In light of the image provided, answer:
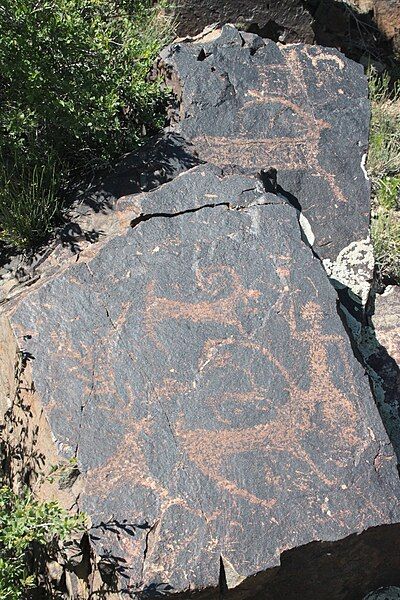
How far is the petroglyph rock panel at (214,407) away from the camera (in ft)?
10.1

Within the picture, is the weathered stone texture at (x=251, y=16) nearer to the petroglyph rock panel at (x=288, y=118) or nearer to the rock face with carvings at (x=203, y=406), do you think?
the petroglyph rock panel at (x=288, y=118)

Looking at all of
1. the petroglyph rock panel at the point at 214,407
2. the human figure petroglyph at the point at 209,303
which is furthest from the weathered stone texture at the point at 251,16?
the human figure petroglyph at the point at 209,303

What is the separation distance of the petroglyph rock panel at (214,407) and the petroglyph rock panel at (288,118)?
2.42ft

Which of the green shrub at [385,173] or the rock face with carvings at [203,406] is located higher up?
the rock face with carvings at [203,406]

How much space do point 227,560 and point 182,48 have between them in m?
2.98

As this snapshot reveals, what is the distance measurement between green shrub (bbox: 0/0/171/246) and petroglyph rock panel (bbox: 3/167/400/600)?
83 cm

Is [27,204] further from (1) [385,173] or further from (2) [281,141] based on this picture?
(1) [385,173]

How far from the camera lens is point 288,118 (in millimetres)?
4734

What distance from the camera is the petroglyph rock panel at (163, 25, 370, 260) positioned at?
14.8 ft

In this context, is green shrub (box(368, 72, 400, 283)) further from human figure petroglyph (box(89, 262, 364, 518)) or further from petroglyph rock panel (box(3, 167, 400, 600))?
human figure petroglyph (box(89, 262, 364, 518))

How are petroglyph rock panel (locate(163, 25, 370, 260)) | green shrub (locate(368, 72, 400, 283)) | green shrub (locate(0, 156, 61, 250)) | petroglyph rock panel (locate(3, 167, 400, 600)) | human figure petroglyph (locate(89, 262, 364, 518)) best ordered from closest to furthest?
petroglyph rock panel (locate(3, 167, 400, 600)), human figure petroglyph (locate(89, 262, 364, 518)), green shrub (locate(0, 156, 61, 250)), petroglyph rock panel (locate(163, 25, 370, 260)), green shrub (locate(368, 72, 400, 283))

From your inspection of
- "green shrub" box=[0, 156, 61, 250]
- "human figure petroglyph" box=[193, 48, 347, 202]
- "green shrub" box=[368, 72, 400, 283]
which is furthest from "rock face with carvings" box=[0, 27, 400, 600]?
"green shrub" box=[368, 72, 400, 283]

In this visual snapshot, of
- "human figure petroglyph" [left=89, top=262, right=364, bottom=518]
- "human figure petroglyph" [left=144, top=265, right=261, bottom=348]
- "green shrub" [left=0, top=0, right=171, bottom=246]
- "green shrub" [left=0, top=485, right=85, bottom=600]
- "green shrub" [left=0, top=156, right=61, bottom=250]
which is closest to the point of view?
"green shrub" [left=0, top=485, right=85, bottom=600]

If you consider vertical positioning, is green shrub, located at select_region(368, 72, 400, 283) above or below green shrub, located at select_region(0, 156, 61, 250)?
below
